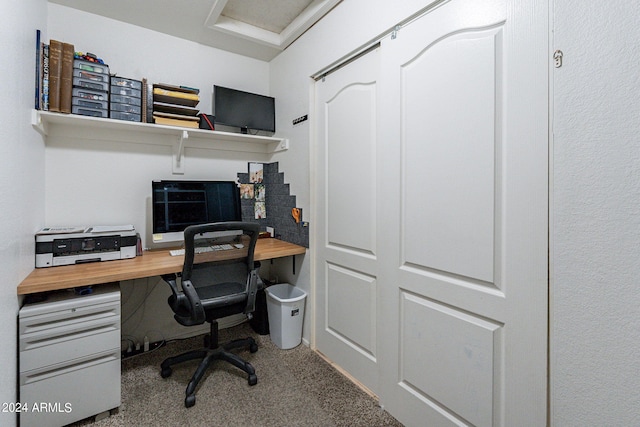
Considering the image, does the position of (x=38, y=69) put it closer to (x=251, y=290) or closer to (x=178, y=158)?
(x=178, y=158)

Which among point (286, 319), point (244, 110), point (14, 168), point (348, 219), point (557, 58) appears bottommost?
point (286, 319)

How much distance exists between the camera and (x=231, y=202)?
232cm

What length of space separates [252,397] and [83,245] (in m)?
1.36

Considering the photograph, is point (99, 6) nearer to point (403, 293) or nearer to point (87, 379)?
point (87, 379)

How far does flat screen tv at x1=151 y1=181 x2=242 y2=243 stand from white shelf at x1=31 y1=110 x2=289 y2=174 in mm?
322

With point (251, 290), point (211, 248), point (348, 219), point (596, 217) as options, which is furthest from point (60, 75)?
point (596, 217)

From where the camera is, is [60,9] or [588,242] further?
[60,9]

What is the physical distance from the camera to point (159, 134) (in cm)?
224

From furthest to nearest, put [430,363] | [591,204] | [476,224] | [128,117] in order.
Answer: [128,117], [430,363], [476,224], [591,204]

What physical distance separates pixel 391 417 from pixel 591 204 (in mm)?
1390

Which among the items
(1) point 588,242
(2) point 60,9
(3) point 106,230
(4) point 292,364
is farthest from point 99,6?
(1) point 588,242

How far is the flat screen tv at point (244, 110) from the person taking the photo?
236cm

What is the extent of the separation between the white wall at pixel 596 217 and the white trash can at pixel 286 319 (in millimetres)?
1601

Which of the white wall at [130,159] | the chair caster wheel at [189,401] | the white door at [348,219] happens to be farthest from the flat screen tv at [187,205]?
the chair caster wheel at [189,401]
